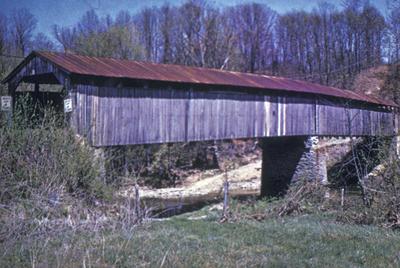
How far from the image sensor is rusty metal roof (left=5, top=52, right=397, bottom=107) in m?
13.0

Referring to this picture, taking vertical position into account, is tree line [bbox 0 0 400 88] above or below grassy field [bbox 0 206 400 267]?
above

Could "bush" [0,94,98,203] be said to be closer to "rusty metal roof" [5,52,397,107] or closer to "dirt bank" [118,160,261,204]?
"rusty metal roof" [5,52,397,107]

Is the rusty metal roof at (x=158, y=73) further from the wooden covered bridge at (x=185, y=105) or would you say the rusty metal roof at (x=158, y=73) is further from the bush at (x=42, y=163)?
the bush at (x=42, y=163)

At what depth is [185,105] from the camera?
50.4 ft

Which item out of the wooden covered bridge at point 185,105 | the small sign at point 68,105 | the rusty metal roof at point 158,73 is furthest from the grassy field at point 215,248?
the rusty metal roof at point 158,73

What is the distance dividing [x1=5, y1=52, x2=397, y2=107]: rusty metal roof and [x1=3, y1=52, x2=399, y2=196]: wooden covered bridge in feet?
0.10

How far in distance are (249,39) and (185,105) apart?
28.6 m

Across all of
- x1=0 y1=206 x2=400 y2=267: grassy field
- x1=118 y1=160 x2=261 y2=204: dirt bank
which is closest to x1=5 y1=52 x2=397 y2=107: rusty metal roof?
x1=118 y1=160 x2=261 y2=204: dirt bank

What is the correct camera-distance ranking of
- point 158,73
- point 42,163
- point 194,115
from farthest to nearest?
point 194,115 < point 158,73 < point 42,163

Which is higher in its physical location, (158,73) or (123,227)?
(158,73)

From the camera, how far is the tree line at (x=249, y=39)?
29.2 m

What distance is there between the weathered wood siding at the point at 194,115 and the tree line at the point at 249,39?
10101 mm

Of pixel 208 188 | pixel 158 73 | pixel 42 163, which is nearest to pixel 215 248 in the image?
pixel 42 163

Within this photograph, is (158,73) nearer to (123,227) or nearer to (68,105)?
(68,105)
